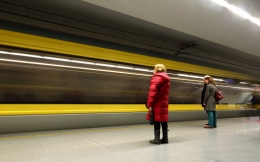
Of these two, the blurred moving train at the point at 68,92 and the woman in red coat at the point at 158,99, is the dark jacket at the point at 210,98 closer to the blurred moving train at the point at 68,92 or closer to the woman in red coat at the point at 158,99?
the blurred moving train at the point at 68,92

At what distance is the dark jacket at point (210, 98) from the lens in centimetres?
526

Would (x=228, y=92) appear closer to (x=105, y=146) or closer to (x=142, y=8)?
(x=142, y=8)

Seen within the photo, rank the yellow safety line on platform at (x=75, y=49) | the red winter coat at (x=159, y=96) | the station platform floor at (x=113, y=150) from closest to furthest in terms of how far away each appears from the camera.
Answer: the station platform floor at (x=113, y=150), the red winter coat at (x=159, y=96), the yellow safety line on platform at (x=75, y=49)

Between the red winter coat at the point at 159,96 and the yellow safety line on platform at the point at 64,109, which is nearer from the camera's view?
the red winter coat at the point at 159,96

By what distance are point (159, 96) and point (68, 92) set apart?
2622mm

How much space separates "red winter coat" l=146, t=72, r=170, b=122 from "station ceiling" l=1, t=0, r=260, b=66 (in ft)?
5.83

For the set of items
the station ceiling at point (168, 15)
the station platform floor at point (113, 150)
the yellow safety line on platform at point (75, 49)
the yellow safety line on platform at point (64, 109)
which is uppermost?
the station ceiling at point (168, 15)

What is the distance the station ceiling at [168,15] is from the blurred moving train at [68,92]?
4.23 ft

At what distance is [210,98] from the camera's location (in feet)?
→ 17.3

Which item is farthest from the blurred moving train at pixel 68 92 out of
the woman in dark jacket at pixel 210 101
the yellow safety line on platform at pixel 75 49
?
the woman in dark jacket at pixel 210 101

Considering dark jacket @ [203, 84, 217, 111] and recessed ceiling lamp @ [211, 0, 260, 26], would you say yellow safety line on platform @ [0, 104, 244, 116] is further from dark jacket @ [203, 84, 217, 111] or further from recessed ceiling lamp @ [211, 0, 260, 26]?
recessed ceiling lamp @ [211, 0, 260, 26]

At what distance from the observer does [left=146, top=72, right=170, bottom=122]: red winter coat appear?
3.16 metres

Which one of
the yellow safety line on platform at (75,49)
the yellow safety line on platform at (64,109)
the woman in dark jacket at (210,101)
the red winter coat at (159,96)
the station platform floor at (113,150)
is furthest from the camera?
the woman in dark jacket at (210,101)

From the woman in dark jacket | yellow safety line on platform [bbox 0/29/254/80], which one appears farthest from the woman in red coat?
the woman in dark jacket
